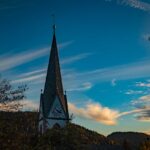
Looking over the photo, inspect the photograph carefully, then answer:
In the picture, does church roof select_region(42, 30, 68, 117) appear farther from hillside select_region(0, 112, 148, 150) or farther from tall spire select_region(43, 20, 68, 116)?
hillside select_region(0, 112, 148, 150)

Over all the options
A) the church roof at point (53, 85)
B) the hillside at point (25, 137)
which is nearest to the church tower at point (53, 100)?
the church roof at point (53, 85)

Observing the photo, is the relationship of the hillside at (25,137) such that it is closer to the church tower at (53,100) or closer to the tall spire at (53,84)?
the church tower at (53,100)

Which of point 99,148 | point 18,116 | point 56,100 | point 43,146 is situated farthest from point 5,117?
point 56,100

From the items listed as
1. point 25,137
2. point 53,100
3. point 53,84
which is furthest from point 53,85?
point 25,137

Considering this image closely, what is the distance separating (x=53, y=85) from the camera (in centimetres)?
6391

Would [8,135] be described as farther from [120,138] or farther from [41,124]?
[120,138]

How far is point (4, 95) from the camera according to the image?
21859 mm

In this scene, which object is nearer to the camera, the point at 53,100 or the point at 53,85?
the point at 53,100

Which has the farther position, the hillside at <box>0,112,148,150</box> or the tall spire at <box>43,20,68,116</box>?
the tall spire at <box>43,20,68,116</box>

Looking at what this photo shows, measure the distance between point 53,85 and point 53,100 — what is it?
2.47 meters

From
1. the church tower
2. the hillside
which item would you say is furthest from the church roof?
the hillside

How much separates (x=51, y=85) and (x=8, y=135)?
43661 mm

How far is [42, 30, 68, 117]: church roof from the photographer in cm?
6288

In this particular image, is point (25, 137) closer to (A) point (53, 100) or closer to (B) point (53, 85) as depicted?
(A) point (53, 100)
